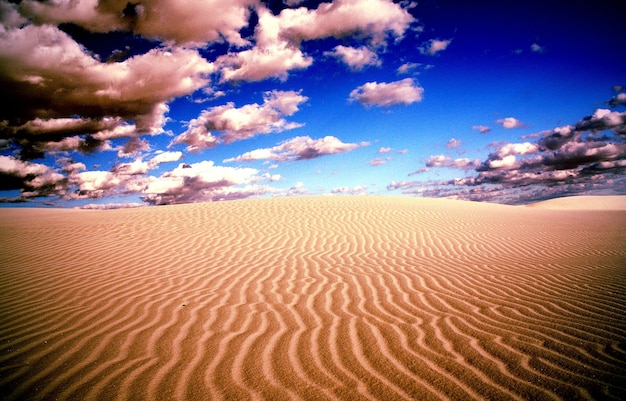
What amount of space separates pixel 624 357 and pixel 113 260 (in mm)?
8915

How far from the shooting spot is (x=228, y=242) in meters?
9.36

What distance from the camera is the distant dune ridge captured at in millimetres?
2479

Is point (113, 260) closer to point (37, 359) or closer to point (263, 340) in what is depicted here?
point (37, 359)

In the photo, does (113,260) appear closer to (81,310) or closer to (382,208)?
(81,310)

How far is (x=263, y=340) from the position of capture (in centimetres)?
321

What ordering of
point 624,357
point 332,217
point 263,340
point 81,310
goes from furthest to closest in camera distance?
point 332,217 → point 81,310 → point 263,340 → point 624,357

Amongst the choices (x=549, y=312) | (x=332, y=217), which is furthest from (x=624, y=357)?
(x=332, y=217)

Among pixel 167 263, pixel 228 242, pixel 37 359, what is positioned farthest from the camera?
pixel 228 242

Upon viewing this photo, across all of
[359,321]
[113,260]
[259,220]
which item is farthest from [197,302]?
[259,220]

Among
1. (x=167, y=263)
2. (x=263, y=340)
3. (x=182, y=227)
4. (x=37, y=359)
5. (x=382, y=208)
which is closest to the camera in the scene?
(x=37, y=359)

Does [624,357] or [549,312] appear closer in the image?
[624,357]

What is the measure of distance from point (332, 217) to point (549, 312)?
10.8 meters

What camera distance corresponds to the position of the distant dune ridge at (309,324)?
8.13 ft

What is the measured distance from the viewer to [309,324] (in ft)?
11.8
